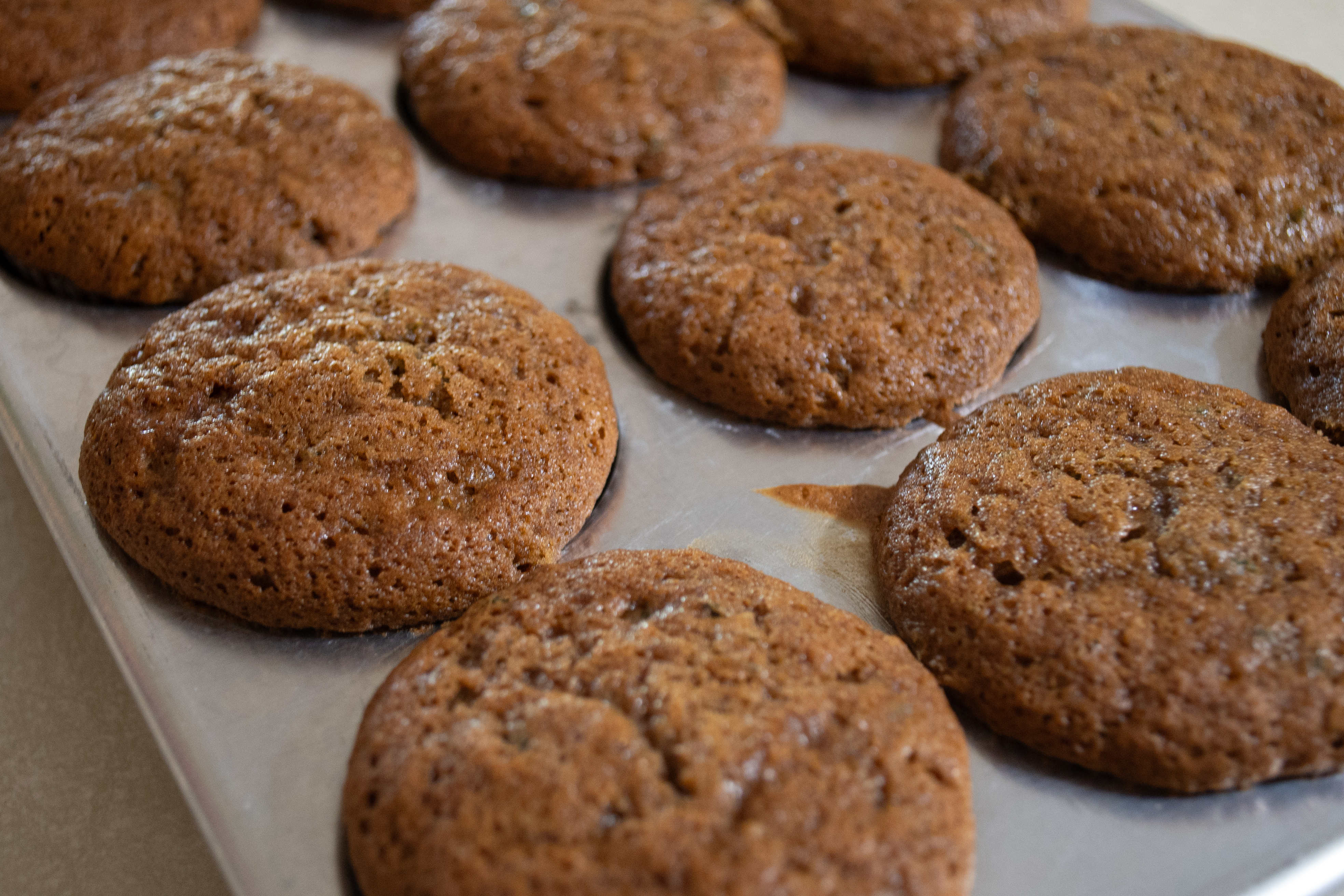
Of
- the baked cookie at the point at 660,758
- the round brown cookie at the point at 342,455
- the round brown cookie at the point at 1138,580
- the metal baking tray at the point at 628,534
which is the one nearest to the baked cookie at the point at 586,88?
the metal baking tray at the point at 628,534

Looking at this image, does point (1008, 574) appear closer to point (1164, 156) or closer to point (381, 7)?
point (1164, 156)

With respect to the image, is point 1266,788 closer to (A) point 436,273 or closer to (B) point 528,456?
(B) point 528,456

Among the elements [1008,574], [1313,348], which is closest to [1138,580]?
[1008,574]

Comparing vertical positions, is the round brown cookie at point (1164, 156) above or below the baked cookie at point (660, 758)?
above

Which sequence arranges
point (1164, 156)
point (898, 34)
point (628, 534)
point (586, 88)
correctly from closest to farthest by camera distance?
point (628, 534)
point (1164, 156)
point (586, 88)
point (898, 34)

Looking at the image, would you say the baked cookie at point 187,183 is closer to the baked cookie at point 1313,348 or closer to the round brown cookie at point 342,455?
the round brown cookie at point 342,455

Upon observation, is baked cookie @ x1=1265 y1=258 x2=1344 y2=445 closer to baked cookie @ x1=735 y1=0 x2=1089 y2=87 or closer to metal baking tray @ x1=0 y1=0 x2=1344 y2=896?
metal baking tray @ x1=0 y1=0 x2=1344 y2=896

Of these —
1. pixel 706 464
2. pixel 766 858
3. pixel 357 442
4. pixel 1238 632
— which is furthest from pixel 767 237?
pixel 766 858
